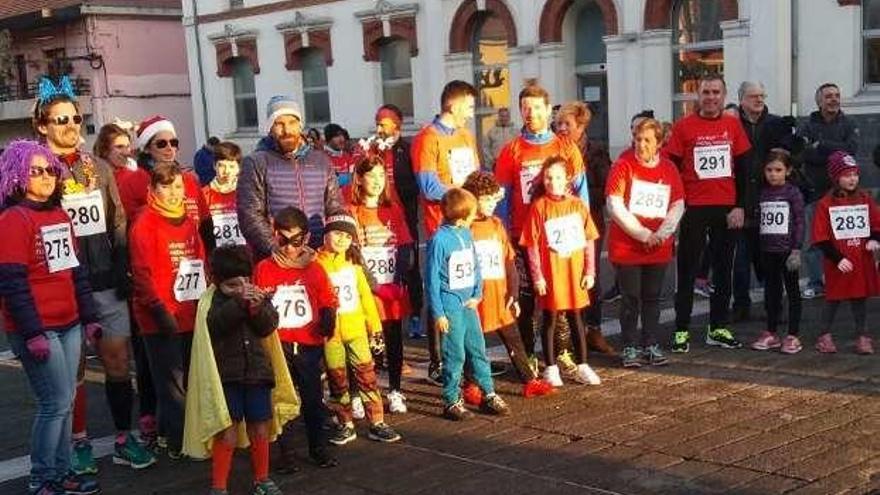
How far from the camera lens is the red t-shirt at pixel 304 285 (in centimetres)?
534

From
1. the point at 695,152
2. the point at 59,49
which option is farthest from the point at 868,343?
the point at 59,49

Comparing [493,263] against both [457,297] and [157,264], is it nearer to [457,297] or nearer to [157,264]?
[457,297]

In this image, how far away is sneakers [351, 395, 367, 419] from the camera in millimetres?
6332

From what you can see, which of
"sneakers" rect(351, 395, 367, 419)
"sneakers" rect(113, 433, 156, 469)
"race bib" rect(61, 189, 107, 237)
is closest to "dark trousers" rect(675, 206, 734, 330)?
"sneakers" rect(351, 395, 367, 419)

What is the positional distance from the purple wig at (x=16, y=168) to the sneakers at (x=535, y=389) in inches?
129

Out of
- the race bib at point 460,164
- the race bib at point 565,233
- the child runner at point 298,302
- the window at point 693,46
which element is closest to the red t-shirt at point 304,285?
the child runner at point 298,302

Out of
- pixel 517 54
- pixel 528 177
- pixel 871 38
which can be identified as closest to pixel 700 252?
pixel 528 177

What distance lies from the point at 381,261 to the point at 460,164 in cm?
95

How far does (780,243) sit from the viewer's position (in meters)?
7.34

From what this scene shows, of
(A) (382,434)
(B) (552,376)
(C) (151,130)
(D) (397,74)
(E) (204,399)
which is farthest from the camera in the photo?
(D) (397,74)

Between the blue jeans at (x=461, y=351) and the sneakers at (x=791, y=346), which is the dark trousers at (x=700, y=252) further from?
the blue jeans at (x=461, y=351)

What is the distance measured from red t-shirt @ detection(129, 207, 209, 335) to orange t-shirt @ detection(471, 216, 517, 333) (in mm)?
1800

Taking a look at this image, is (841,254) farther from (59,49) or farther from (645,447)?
(59,49)

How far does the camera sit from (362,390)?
5879mm
